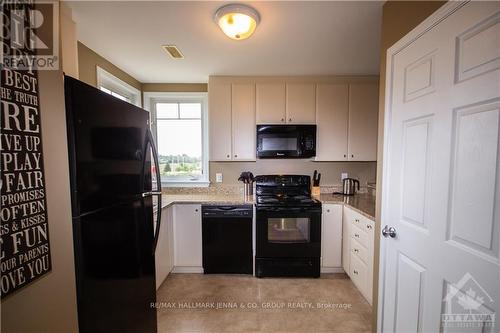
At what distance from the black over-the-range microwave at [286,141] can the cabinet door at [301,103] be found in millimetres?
128

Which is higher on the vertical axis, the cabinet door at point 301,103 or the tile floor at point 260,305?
the cabinet door at point 301,103

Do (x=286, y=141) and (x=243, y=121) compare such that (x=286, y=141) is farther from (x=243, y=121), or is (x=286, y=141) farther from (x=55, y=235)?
(x=55, y=235)

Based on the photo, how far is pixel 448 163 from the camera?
97cm

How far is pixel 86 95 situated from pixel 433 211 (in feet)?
5.77

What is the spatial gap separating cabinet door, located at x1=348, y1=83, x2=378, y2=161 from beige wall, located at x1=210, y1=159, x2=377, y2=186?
304 millimetres

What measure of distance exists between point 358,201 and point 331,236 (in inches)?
20.8

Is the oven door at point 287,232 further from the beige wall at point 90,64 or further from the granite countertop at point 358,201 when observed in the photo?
the beige wall at point 90,64

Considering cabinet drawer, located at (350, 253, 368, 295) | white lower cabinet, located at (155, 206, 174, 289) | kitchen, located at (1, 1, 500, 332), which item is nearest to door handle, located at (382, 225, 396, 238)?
kitchen, located at (1, 1, 500, 332)

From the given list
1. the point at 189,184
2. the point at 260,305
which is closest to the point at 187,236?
the point at 189,184

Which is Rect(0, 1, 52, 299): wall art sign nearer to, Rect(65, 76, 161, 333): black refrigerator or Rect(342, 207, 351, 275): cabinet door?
Rect(65, 76, 161, 333): black refrigerator

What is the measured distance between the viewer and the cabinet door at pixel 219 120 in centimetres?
273

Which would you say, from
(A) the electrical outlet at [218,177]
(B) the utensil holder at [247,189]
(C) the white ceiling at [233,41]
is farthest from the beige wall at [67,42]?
(B) the utensil holder at [247,189]

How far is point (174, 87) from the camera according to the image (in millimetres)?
3051

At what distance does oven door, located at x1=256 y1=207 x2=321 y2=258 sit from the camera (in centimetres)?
246
